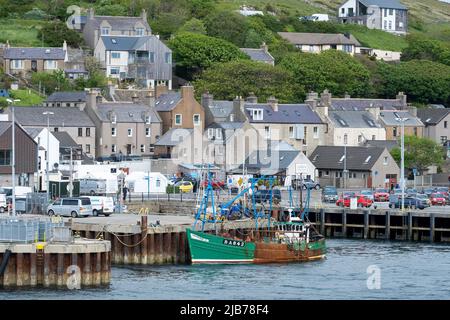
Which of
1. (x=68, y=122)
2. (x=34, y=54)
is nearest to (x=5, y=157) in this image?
(x=68, y=122)

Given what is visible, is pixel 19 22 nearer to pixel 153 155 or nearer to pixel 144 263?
pixel 153 155

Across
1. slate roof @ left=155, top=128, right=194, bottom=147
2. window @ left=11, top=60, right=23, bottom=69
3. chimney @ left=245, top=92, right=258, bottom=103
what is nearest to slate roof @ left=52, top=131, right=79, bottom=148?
slate roof @ left=155, top=128, right=194, bottom=147

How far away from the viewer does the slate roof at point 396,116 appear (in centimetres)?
13025

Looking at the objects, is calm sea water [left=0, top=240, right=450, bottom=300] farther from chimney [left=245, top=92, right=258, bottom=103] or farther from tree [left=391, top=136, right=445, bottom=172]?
chimney [left=245, top=92, right=258, bottom=103]

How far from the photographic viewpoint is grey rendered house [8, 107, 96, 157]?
111 meters

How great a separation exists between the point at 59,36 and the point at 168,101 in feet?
94.8

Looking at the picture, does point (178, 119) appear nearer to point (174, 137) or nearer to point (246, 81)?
point (174, 137)

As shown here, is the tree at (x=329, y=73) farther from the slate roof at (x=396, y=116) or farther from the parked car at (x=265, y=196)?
the parked car at (x=265, y=196)

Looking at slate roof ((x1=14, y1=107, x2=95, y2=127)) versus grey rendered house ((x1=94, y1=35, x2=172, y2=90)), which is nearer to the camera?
slate roof ((x1=14, y1=107, x2=95, y2=127))

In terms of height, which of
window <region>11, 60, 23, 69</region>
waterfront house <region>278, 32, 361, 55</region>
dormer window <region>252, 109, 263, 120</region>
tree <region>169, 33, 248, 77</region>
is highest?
waterfront house <region>278, 32, 361, 55</region>

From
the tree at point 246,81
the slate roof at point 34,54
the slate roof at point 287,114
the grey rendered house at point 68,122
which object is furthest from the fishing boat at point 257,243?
the slate roof at point 34,54

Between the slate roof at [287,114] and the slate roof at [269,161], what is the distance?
5965 mm

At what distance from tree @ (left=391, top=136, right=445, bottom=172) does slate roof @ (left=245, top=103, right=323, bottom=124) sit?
8.29 metres
